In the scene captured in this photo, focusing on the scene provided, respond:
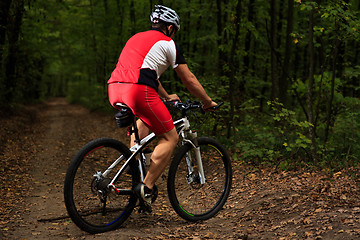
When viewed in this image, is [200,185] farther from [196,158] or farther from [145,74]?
[145,74]

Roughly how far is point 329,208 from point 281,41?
44.8 ft

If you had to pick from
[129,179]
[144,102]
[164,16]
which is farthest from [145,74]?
[129,179]

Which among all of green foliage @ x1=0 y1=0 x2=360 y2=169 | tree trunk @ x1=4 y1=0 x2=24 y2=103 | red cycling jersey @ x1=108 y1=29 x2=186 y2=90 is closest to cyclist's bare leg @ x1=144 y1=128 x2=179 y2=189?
red cycling jersey @ x1=108 y1=29 x2=186 y2=90

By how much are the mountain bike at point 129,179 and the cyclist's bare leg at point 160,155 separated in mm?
144

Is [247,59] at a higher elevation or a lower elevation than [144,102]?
lower

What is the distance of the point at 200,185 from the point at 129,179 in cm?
96

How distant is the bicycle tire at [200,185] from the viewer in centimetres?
404

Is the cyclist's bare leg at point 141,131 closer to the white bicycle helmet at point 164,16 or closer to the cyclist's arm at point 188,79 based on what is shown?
the cyclist's arm at point 188,79

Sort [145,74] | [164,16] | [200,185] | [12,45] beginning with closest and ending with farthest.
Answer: [145,74] < [164,16] < [200,185] < [12,45]

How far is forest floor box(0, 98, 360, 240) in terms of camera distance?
3555mm

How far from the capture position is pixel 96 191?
357 cm

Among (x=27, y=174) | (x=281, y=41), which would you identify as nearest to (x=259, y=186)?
(x=27, y=174)

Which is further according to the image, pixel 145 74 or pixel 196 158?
pixel 196 158

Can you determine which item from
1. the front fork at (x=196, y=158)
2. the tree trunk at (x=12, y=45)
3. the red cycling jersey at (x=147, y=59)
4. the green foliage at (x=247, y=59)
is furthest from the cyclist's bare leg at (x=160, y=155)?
the tree trunk at (x=12, y=45)
